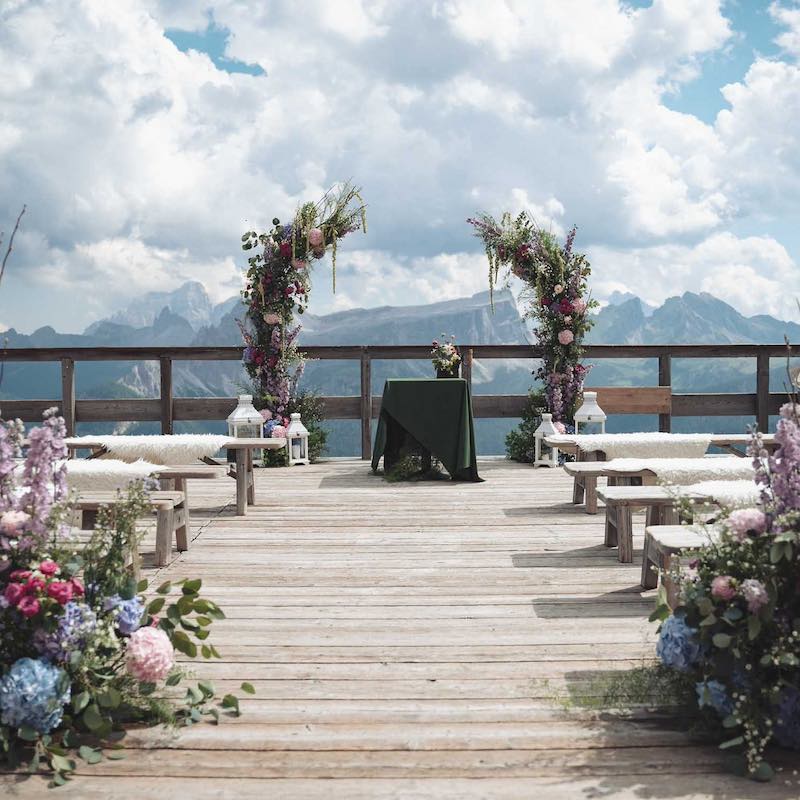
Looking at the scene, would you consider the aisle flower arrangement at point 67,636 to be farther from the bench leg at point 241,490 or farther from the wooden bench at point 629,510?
the bench leg at point 241,490

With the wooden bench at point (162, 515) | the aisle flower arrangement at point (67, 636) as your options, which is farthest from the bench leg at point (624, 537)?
the aisle flower arrangement at point (67, 636)

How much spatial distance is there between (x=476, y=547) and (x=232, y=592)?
1.37 m

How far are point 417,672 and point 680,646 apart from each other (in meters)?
0.78

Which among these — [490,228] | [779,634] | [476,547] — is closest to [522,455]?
[490,228]


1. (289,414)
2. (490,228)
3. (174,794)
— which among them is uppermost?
(490,228)

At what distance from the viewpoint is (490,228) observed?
28.2ft

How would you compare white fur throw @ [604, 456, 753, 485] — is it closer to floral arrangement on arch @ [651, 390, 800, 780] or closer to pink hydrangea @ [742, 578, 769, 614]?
floral arrangement on arch @ [651, 390, 800, 780]

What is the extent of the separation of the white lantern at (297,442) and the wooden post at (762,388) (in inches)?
179

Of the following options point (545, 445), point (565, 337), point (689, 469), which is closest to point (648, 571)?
point (689, 469)

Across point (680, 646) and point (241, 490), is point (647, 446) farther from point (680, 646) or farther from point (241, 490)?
point (680, 646)

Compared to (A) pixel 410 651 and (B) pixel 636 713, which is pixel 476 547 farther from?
(B) pixel 636 713

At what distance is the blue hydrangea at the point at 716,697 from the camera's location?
7.11 ft

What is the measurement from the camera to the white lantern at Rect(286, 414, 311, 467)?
8164mm

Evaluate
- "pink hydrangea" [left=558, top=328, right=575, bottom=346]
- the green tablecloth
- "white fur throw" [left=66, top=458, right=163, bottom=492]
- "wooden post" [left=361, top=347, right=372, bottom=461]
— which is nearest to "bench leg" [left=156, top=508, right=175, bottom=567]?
"white fur throw" [left=66, top=458, right=163, bottom=492]
